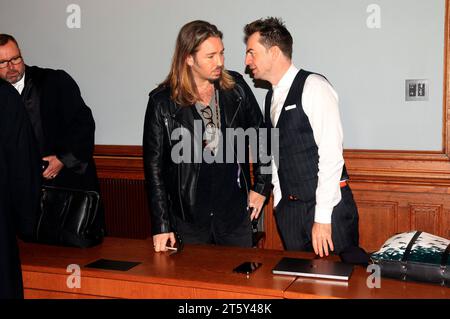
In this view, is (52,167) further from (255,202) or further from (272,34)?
(272,34)

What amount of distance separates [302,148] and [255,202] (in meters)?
0.42

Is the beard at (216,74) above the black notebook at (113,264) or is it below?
above

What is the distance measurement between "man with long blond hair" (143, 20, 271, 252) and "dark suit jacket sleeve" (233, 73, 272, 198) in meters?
0.10

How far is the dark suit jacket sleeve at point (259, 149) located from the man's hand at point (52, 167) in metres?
1.22

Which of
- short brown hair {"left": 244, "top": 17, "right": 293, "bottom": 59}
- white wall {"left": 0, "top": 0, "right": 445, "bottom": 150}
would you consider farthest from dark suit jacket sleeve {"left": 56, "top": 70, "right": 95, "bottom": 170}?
short brown hair {"left": 244, "top": 17, "right": 293, "bottom": 59}

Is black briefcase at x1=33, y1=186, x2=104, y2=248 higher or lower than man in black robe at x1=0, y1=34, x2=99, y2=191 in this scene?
lower

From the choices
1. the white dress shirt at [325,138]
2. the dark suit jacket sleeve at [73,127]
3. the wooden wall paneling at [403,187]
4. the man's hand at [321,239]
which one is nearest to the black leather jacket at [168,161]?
the white dress shirt at [325,138]

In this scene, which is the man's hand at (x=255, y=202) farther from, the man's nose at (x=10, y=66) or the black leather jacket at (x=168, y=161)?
the man's nose at (x=10, y=66)

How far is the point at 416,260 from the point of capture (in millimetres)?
1914

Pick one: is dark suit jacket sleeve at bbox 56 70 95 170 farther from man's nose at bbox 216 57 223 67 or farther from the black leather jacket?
man's nose at bbox 216 57 223 67

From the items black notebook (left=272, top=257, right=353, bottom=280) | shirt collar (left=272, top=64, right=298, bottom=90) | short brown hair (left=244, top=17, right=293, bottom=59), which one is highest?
short brown hair (left=244, top=17, right=293, bottom=59)

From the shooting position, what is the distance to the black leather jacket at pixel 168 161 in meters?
2.58

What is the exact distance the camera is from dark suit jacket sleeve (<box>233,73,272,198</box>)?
2805 millimetres
